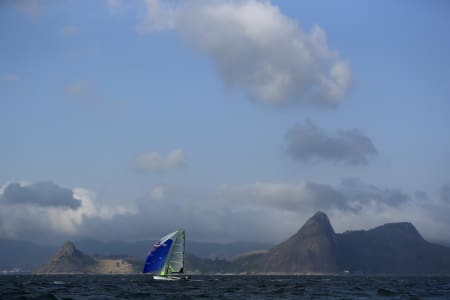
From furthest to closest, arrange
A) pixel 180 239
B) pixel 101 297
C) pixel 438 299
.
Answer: pixel 180 239
pixel 438 299
pixel 101 297

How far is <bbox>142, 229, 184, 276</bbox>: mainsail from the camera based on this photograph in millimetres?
196500

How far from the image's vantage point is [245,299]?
131750 mm

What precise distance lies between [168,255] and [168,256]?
360 millimetres

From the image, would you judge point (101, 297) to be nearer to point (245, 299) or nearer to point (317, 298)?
point (245, 299)

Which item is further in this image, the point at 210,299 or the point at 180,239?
the point at 180,239

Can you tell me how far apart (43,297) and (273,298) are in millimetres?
48674

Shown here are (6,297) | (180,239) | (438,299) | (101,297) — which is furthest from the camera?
(180,239)

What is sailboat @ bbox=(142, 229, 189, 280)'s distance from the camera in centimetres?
19675

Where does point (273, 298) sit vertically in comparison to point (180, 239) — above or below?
below

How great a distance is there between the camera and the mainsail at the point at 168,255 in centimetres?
19650

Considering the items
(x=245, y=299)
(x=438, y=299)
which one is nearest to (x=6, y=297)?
(x=245, y=299)

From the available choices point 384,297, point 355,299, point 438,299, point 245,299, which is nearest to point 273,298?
point 245,299

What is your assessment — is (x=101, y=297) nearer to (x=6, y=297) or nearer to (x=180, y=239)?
(x=6, y=297)

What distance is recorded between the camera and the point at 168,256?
7781 inches
